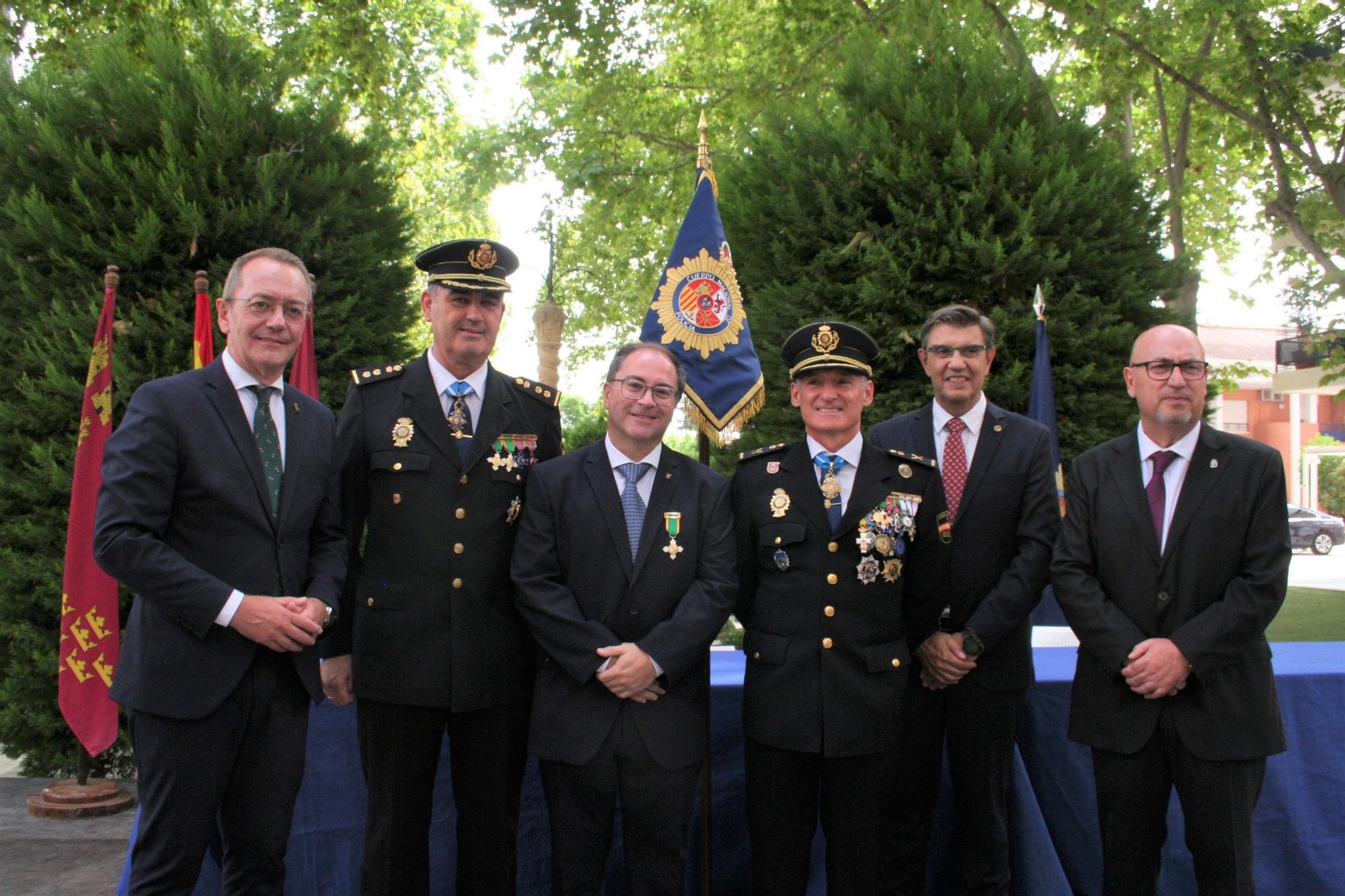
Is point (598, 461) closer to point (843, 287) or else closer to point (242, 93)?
point (843, 287)

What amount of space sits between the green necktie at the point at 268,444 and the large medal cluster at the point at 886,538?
160 cm

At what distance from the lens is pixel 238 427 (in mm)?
2604

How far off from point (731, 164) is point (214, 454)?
3.94m

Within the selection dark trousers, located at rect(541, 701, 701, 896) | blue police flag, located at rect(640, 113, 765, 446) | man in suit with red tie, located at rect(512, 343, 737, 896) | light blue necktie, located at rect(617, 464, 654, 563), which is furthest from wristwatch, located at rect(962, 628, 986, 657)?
blue police flag, located at rect(640, 113, 765, 446)

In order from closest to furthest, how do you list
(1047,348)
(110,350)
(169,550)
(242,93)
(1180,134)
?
1. (169,550)
2. (110,350)
3. (1047,348)
4. (242,93)
5. (1180,134)

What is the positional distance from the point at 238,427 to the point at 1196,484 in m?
2.60

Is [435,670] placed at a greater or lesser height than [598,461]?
lesser

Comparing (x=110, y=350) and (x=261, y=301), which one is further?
(x=110, y=350)

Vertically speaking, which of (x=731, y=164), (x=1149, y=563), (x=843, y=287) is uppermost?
(x=731, y=164)

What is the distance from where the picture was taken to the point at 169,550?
7.89 feet

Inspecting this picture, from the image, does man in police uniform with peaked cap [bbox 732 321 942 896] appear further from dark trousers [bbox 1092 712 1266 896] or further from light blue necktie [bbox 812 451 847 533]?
dark trousers [bbox 1092 712 1266 896]

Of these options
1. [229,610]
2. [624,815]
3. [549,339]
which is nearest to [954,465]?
[624,815]

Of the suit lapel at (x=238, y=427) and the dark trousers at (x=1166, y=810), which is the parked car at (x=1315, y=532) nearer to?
the dark trousers at (x=1166, y=810)

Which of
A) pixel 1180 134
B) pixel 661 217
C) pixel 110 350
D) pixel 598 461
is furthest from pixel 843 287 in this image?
pixel 661 217
